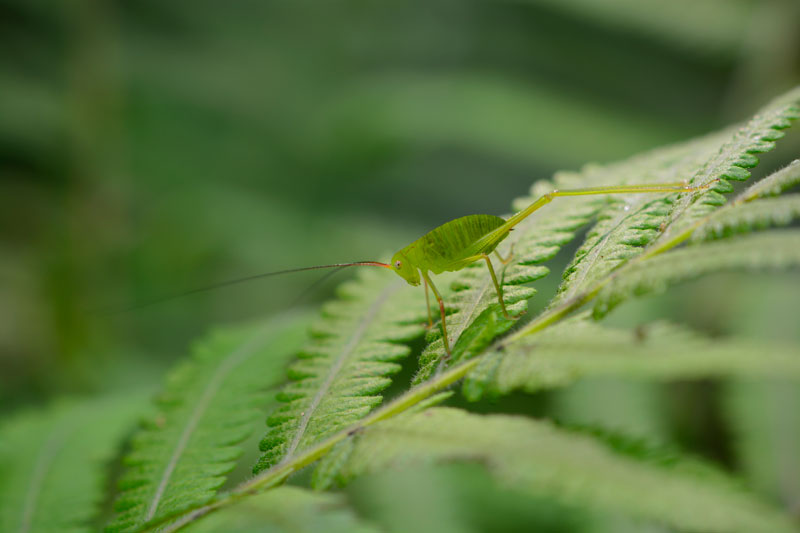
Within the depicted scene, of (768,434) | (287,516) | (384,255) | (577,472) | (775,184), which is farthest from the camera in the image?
(768,434)

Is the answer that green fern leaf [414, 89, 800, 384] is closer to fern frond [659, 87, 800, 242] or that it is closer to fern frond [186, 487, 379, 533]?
fern frond [659, 87, 800, 242]

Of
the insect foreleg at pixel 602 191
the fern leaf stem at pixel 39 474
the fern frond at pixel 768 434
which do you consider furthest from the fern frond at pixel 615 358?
the fern frond at pixel 768 434

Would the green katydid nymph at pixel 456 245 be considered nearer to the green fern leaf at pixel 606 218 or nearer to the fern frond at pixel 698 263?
the green fern leaf at pixel 606 218

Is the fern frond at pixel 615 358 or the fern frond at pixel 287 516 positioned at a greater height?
the fern frond at pixel 615 358

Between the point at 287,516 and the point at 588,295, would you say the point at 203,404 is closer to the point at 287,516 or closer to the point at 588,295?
the point at 287,516

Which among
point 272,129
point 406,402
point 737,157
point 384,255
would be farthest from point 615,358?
Answer: point 272,129
